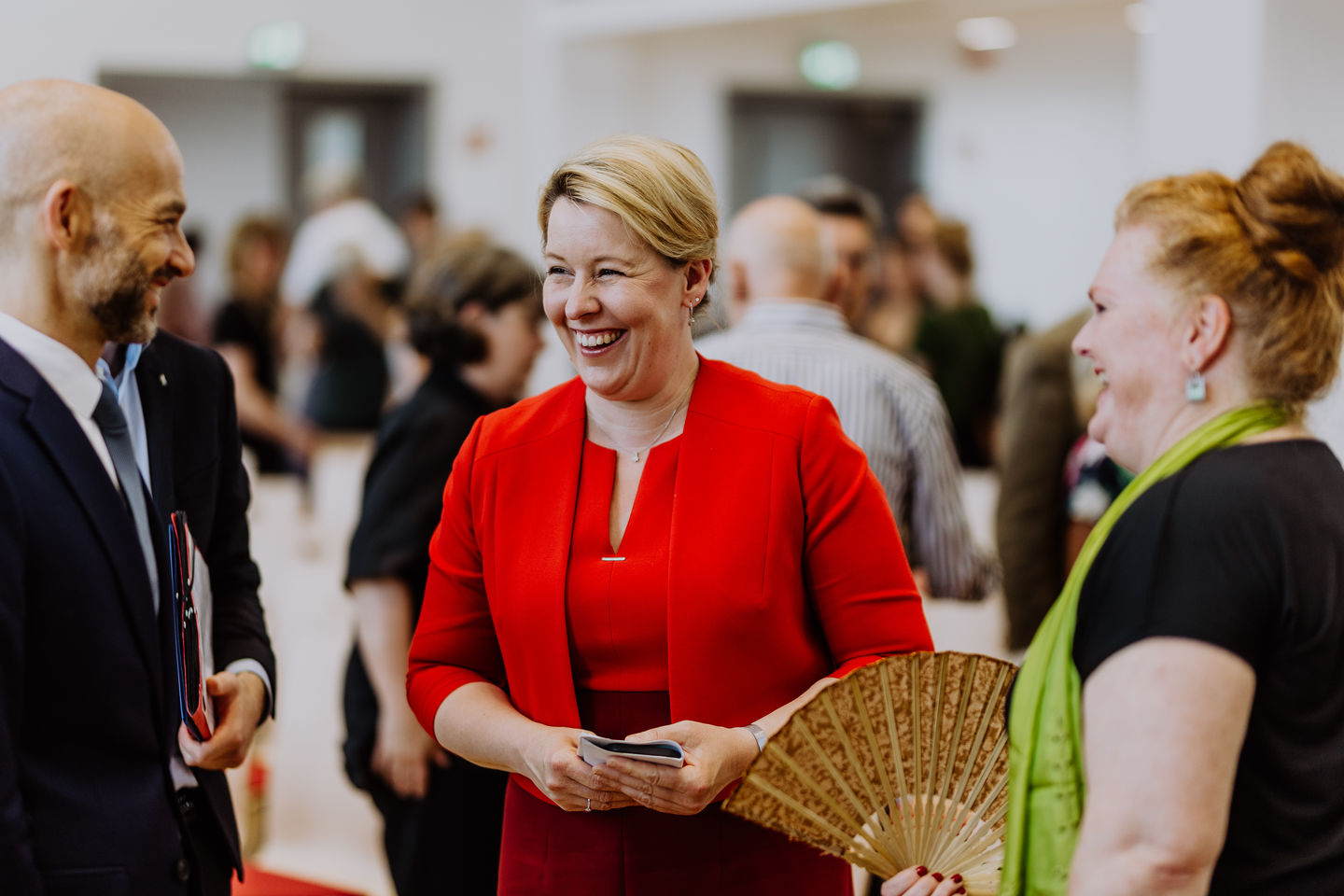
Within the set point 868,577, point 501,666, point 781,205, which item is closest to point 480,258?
point 781,205

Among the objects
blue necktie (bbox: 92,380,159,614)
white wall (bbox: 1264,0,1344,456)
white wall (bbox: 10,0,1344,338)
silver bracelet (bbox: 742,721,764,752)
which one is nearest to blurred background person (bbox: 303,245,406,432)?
white wall (bbox: 10,0,1344,338)

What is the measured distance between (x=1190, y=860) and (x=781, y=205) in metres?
2.28

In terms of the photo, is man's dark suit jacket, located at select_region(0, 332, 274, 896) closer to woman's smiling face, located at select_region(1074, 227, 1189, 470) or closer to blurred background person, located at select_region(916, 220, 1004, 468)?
woman's smiling face, located at select_region(1074, 227, 1189, 470)

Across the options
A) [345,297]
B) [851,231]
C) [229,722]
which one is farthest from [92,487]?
[345,297]

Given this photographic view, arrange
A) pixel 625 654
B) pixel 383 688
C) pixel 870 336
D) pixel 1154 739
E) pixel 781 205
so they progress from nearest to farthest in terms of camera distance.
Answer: pixel 1154 739 → pixel 625 654 → pixel 383 688 → pixel 781 205 → pixel 870 336

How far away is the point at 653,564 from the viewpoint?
6.00 feet

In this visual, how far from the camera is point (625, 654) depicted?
1.84m

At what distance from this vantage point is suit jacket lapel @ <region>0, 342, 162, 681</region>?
64.1 inches

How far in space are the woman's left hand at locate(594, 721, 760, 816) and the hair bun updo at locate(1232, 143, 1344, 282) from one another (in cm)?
84

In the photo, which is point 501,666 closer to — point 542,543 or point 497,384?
point 542,543

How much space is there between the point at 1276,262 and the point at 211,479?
145 centimetres

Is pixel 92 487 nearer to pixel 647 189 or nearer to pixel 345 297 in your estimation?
pixel 647 189

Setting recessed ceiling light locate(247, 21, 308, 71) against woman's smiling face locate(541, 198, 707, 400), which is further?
recessed ceiling light locate(247, 21, 308, 71)

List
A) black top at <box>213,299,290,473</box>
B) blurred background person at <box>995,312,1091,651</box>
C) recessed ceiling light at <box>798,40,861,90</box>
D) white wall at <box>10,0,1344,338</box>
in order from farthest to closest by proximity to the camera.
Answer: recessed ceiling light at <box>798,40,861,90</box>
white wall at <box>10,0,1344,338</box>
black top at <box>213,299,290,473</box>
blurred background person at <box>995,312,1091,651</box>
